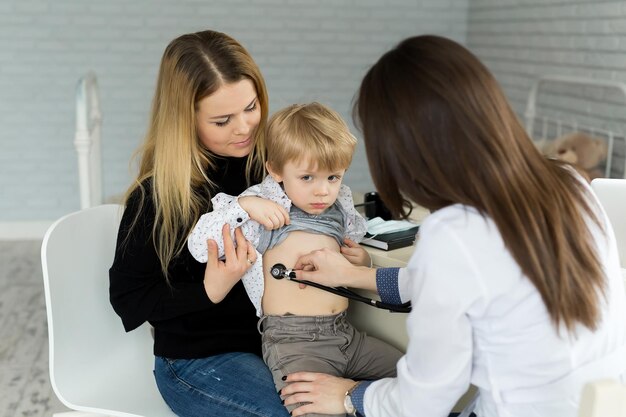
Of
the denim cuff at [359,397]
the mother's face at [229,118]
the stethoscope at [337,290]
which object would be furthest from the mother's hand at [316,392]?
the mother's face at [229,118]

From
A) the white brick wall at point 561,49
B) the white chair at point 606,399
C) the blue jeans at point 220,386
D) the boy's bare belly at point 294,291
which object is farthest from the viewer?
the white brick wall at point 561,49

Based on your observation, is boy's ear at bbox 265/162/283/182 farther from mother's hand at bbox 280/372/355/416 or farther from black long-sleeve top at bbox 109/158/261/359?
mother's hand at bbox 280/372/355/416

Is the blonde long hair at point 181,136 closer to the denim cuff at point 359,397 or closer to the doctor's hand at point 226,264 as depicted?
the doctor's hand at point 226,264

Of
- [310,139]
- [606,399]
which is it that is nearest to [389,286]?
[310,139]

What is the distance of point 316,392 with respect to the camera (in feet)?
4.41

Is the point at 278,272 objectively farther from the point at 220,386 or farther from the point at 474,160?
the point at 474,160

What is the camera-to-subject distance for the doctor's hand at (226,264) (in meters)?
1.46

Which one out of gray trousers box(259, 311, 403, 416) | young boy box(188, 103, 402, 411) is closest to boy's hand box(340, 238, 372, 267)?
young boy box(188, 103, 402, 411)

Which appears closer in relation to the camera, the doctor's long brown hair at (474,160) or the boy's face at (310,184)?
the doctor's long brown hair at (474,160)

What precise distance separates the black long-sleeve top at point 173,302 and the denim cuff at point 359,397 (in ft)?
1.19

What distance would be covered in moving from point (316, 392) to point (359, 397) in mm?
104

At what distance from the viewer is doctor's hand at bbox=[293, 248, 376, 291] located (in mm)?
1482

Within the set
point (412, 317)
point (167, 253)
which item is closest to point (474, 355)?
point (412, 317)

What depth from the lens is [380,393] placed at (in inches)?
47.5
